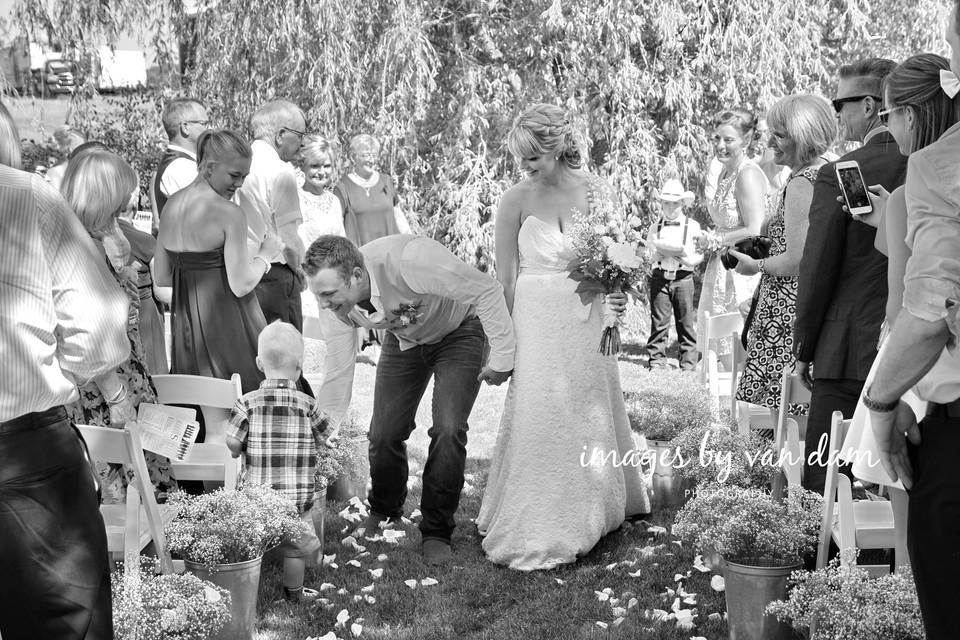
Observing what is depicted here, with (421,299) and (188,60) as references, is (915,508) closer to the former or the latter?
(421,299)

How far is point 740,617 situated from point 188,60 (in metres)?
8.77

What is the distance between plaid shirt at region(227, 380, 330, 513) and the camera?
4691mm

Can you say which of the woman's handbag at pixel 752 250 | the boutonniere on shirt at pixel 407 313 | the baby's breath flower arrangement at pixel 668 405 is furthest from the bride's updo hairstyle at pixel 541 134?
the baby's breath flower arrangement at pixel 668 405

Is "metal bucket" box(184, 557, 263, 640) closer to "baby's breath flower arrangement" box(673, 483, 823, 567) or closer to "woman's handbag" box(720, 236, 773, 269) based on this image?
"baby's breath flower arrangement" box(673, 483, 823, 567)

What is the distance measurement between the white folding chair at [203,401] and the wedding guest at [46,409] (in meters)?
1.85

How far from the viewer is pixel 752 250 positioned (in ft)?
18.2

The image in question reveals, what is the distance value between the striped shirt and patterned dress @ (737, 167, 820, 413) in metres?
3.27

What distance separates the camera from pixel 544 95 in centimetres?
1116

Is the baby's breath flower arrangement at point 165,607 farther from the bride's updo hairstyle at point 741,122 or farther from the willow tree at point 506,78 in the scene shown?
the willow tree at point 506,78

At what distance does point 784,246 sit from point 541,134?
1314 mm

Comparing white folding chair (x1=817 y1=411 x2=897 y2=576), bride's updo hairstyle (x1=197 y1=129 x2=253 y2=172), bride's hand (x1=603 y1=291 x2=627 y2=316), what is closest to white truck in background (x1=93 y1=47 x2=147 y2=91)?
bride's updo hairstyle (x1=197 y1=129 x2=253 y2=172)

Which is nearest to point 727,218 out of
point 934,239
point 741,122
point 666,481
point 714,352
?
point 741,122

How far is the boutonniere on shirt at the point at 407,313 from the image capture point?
16.5 feet

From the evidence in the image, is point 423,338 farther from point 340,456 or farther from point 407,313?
point 340,456
